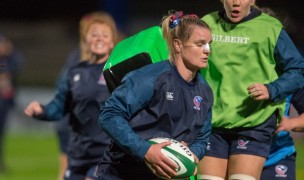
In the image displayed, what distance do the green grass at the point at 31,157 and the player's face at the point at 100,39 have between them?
17.6 feet

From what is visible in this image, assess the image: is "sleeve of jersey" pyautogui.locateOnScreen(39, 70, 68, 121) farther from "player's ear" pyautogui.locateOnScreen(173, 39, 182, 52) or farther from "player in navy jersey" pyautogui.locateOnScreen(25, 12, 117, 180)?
"player's ear" pyautogui.locateOnScreen(173, 39, 182, 52)

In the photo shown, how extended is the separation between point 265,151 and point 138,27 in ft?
71.2

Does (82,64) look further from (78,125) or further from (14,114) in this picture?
(14,114)

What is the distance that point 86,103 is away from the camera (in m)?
7.57

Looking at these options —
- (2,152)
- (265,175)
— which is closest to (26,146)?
(2,152)

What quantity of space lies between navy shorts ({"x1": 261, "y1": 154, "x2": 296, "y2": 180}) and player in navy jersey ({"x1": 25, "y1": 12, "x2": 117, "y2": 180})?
1.60 metres

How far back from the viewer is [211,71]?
6180 mm

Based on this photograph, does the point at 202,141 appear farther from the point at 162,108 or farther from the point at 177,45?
the point at 177,45

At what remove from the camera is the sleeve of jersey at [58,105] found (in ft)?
24.8

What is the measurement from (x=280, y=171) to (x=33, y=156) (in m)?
9.92

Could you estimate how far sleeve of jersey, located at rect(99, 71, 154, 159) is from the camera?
522 centimetres

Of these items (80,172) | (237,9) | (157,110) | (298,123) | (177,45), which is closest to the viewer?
(157,110)

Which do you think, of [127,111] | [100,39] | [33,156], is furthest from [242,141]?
[33,156]

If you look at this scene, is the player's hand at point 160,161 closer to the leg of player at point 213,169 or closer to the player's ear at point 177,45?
the player's ear at point 177,45
